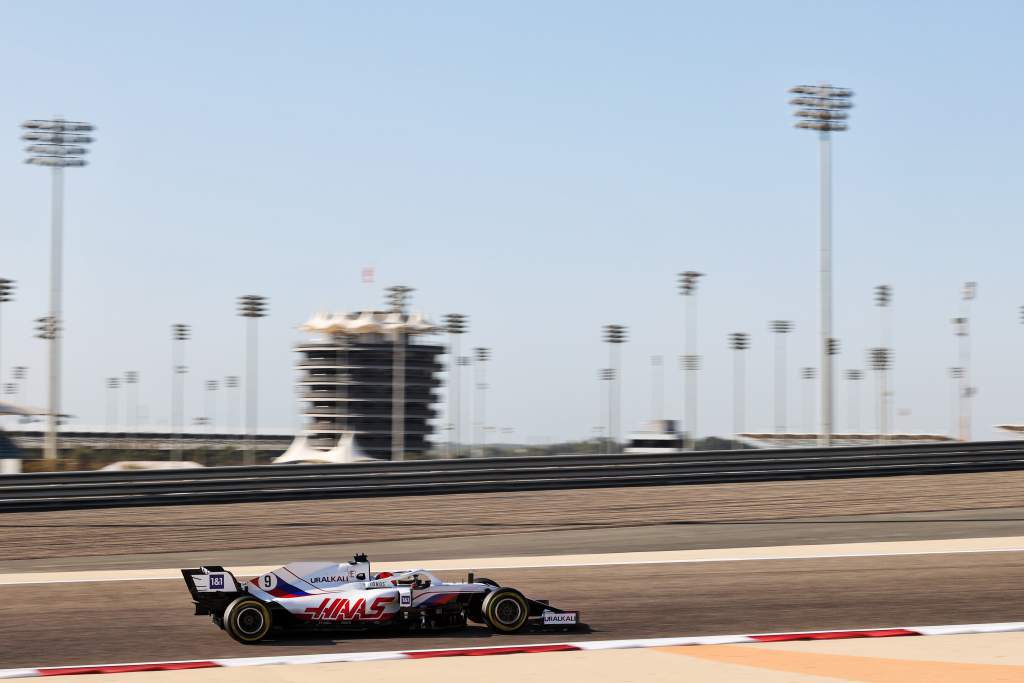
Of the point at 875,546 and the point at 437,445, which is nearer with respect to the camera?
the point at 875,546

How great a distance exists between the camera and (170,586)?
1473 cm

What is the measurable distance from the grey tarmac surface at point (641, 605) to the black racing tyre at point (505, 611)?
0.15 metres

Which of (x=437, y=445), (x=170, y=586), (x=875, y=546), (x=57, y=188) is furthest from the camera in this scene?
(x=437, y=445)

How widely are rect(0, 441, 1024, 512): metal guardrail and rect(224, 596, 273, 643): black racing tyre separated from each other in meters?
11.9

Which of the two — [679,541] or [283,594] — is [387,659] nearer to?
[283,594]

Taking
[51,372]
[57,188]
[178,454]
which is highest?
[57,188]

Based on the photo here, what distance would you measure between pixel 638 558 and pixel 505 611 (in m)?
6.03

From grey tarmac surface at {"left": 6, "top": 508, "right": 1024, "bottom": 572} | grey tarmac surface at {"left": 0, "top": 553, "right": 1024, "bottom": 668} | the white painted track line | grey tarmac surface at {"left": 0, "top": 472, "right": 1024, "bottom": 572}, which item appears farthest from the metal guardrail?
grey tarmac surface at {"left": 0, "top": 553, "right": 1024, "bottom": 668}

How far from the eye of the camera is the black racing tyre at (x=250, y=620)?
36.1ft

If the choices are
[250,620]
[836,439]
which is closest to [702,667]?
[250,620]

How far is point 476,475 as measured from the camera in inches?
957

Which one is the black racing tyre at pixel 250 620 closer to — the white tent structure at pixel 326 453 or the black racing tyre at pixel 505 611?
the black racing tyre at pixel 505 611

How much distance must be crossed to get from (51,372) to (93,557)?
→ 31.7 meters

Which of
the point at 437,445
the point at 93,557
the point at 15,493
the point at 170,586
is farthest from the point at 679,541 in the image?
the point at 437,445
